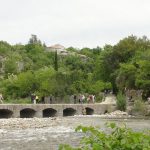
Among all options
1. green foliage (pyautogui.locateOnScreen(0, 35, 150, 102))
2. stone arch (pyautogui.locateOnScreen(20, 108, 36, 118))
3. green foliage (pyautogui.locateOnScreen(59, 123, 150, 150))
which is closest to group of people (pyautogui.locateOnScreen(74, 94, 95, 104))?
green foliage (pyautogui.locateOnScreen(0, 35, 150, 102))

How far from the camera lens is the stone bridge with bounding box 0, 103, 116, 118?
60.7m

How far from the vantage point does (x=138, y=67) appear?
74.1 meters

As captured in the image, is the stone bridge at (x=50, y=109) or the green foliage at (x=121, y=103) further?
the green foliage at (x=121, y=103)

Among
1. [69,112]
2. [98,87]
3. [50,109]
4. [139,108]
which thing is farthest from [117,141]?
[98,87]

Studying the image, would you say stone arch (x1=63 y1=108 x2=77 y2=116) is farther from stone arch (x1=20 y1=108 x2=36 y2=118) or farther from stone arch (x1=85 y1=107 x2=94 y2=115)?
stone arch (x1=20 y1=108 x2=36 y2=118)

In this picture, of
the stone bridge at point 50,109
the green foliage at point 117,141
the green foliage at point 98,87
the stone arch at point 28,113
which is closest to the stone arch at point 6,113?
the stone bridge at point 50,109

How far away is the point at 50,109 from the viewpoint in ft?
224

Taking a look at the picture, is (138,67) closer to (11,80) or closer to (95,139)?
(11,80)

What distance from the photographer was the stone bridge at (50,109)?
60656mm

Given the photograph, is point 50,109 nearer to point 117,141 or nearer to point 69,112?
point 69,112

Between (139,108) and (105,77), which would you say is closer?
(139,108)

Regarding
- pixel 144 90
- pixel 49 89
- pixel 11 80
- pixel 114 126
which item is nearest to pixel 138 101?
pixel 144 90

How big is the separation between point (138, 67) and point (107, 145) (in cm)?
6726

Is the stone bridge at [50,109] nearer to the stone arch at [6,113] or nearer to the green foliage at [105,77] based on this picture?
the stone arch at [6,113]
